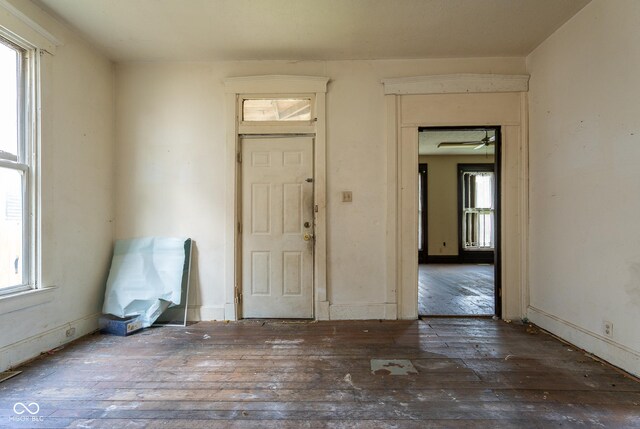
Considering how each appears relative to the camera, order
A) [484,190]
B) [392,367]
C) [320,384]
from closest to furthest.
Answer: [320,384] < [392,367] < [484,190]

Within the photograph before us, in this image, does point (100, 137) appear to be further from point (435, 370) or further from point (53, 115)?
point (435, 370)

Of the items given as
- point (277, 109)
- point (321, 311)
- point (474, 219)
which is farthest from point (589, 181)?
point (474, 219)

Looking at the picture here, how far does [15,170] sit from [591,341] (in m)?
4.84

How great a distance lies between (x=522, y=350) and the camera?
8.57 ft

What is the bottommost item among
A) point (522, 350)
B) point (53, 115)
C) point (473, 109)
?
point (522, 350)

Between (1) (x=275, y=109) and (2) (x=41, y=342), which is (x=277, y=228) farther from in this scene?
(2) (x=41, y=342)

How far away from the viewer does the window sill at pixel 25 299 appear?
227 centimetres

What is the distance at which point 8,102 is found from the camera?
2.43 meters

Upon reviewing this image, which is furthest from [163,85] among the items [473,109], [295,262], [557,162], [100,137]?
[557,162]

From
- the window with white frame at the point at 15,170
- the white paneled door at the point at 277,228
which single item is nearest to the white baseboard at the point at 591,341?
the white paneled door at the point at 277,228

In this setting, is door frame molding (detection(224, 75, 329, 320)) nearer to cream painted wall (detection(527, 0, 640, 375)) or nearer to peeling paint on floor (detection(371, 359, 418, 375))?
peeling paint on floor (detection(371, 359, 418, 375))

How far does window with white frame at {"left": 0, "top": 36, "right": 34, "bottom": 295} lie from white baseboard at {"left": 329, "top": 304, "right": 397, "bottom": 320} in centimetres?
275

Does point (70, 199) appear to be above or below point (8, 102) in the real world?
below

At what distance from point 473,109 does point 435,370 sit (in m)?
2.72
